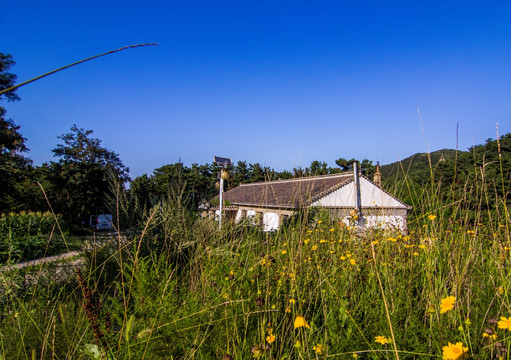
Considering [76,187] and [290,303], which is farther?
[76,187]

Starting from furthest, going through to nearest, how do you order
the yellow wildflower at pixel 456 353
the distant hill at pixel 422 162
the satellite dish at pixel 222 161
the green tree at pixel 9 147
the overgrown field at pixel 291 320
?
the green tree at pixel 9 147 < the satellite dish at pixel 222 161 < the distant hill at pixel 422 162 < the overgrown field at pixel 291 320 < the yellow wildflower at pixel 456 353

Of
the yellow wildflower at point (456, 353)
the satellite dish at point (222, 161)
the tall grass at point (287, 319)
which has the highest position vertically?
the satellite dish at point (222, 161)

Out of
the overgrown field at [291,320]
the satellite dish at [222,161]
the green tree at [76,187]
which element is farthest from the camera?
the green tree at [76,187]

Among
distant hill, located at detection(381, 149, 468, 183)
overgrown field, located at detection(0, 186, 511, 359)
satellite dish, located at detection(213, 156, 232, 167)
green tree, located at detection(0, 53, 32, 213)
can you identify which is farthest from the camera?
green tree, located at detection(0, 53, 32, 213)

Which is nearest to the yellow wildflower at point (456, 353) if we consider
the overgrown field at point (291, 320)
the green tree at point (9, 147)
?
the overgrown field at point (291, 320)

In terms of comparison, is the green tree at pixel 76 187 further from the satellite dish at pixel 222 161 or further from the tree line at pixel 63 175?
the satellite dish at pixel 222 161

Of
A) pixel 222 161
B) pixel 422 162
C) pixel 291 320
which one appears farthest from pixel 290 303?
pixel 222 161

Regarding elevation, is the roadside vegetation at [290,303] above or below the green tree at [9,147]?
below

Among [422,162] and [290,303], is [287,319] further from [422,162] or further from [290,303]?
[422,162]

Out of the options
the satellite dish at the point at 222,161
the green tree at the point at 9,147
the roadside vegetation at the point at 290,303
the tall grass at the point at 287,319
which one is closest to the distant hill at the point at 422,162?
the roadside vegetation at the point at 290,303

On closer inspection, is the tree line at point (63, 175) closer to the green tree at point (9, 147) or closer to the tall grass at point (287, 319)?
the green tree at point (9, 147)

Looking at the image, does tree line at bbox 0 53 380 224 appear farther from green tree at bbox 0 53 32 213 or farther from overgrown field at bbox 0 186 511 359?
overgrown field at bbox 0 186 511 359

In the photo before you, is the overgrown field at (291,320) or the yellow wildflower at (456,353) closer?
the yellow wildflower at (456,353)

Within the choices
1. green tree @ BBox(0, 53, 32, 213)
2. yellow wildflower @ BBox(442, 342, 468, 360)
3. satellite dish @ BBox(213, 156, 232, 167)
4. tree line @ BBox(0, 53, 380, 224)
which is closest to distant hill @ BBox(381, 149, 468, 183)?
yellow wildflower @ BBox(442, 342, 468, 360)
